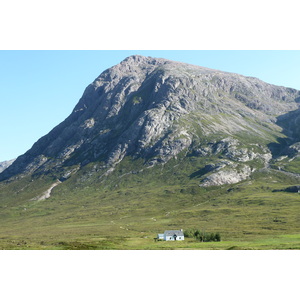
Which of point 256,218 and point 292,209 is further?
point 292,209

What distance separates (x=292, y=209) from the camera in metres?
199
